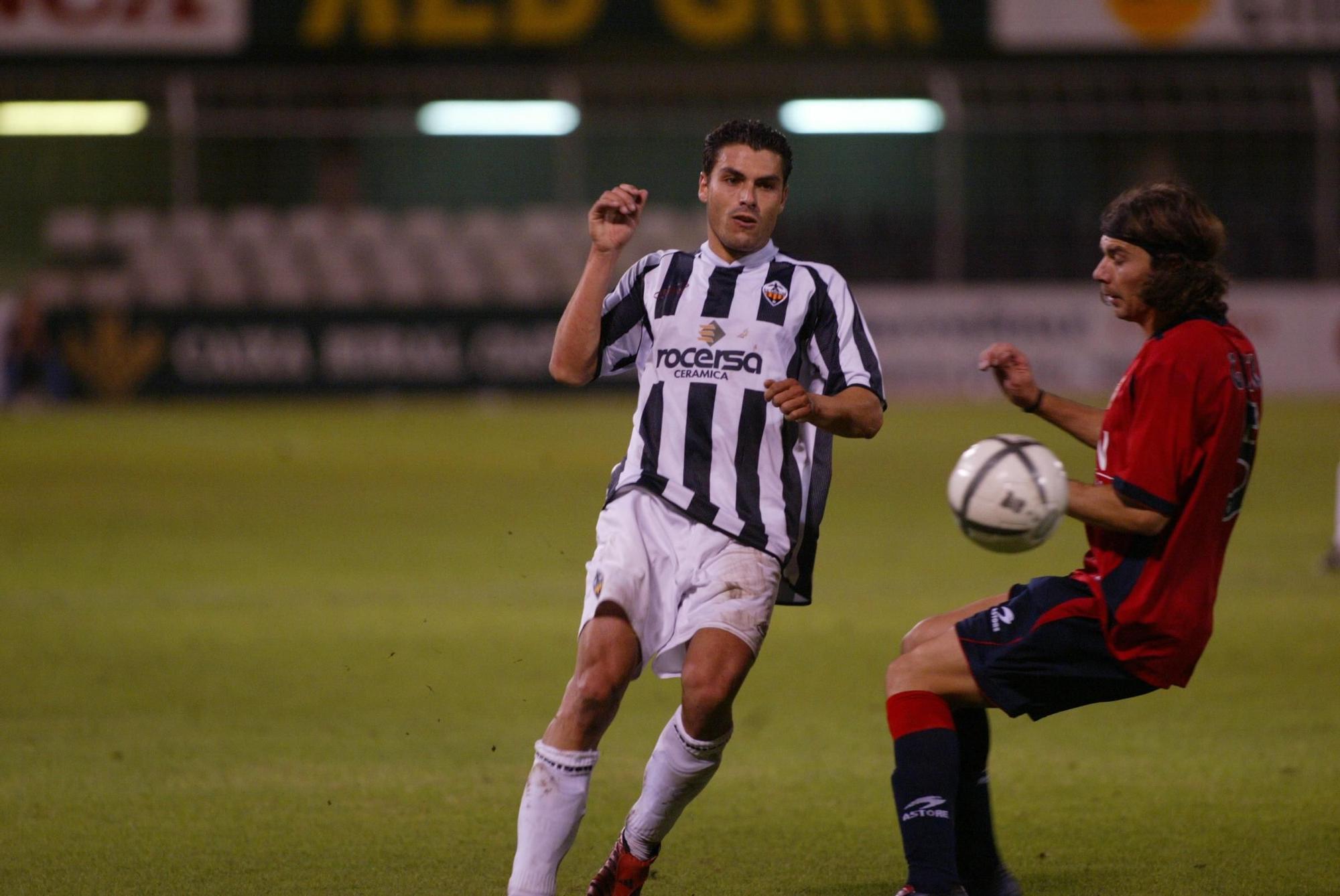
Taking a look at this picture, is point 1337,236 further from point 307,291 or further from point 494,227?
point 307,291

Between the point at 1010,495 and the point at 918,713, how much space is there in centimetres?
67

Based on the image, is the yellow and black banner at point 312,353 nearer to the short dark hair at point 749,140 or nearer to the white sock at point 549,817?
the short dark hair at point 749,140

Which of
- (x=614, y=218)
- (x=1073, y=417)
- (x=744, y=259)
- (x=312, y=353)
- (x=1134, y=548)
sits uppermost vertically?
(x=614, y=218)

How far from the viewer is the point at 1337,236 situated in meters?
27.4

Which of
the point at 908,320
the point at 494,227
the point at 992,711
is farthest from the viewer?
the point at 494,227

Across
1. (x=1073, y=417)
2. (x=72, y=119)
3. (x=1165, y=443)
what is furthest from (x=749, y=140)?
(x=72, y=119)

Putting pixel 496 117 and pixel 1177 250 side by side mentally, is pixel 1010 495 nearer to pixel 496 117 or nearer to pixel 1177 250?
pixel 1177 250

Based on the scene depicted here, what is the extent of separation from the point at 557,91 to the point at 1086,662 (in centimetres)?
2425

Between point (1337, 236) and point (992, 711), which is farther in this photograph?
point (1337, 236)

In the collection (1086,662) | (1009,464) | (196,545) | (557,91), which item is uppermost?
(557,91)

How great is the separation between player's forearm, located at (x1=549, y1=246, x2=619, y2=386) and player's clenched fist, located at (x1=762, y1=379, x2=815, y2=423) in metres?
0.65

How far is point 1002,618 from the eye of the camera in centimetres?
432

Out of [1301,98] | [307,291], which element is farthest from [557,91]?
[1301,98]

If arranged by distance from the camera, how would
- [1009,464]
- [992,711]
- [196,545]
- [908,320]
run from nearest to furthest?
[1009,464] < [992,711] < [196,545] < [908,320]
